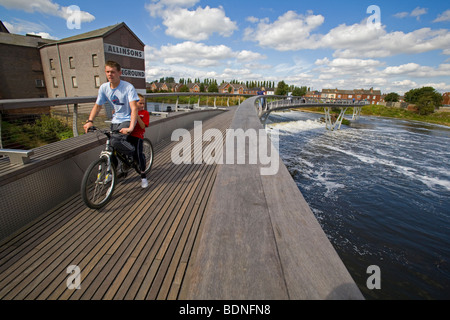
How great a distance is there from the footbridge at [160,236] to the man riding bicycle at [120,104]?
0.77 metres

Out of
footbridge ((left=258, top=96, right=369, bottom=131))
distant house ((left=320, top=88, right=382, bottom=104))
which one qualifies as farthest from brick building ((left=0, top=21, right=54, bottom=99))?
distant house ((left=320, top=88, right=382, bottom=104))

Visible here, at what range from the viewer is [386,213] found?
401 inches

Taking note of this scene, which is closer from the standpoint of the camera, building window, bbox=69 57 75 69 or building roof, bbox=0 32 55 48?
building roof, bbox=0 32 55 48

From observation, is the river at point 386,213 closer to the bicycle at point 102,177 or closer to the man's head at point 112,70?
the bicycle at point 102,177

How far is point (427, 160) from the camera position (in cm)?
1967

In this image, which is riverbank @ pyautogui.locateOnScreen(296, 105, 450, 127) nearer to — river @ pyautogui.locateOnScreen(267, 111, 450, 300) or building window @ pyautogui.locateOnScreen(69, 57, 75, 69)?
river @ pyautogui.locateOnScreen(267, 111, 450, 300)

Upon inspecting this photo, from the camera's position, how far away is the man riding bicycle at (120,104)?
3.14m

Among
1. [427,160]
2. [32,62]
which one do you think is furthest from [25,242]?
[32,62]

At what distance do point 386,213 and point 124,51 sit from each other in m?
32.0

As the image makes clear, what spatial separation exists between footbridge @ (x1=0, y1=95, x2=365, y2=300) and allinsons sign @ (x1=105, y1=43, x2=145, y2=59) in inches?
1050

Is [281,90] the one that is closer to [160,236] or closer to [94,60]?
[94,60]

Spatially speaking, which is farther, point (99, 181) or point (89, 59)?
point (89, 59)

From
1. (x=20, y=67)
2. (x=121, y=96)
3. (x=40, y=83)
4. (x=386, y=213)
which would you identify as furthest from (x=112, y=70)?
(x=40, y=83)

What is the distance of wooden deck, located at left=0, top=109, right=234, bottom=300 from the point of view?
6.18 ft
